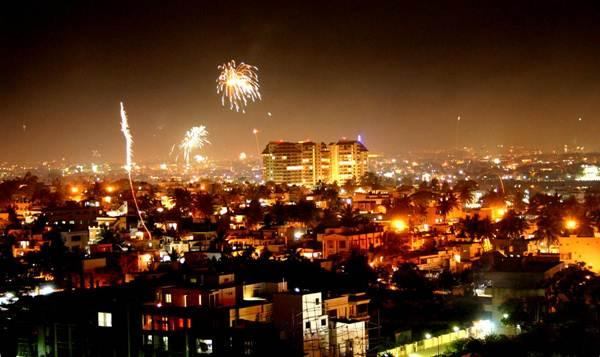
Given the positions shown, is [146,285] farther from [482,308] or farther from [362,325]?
[482,308]

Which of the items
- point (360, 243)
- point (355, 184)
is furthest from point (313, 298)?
point (355, 184)

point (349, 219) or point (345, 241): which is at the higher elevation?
point (349, 219)

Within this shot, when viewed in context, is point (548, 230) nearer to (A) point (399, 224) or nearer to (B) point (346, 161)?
(A) point (399, 224)

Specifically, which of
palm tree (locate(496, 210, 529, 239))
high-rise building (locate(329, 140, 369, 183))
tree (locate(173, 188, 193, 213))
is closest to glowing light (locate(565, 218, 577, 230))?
palm tree (locate(496, 210, 529, 239))

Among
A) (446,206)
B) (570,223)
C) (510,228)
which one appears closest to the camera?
(510,228)

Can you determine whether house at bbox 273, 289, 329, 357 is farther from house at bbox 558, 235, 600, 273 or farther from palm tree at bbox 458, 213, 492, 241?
palm tree at bbox 458, 213, 492, 241

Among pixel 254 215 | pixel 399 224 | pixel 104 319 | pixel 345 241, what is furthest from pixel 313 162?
pixel 104 319

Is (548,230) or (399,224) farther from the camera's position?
(399,224)
